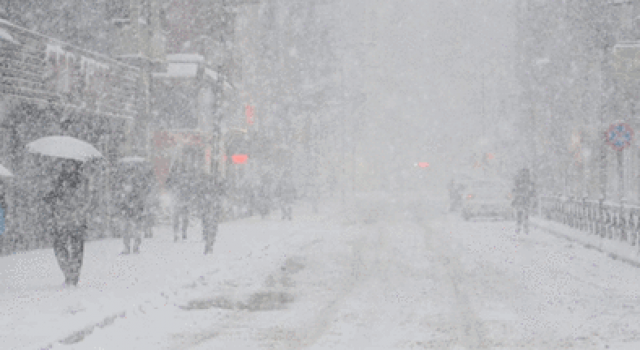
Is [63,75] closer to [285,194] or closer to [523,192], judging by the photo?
[523,192]

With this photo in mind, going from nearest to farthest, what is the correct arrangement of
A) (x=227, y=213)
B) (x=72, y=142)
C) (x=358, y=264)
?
(x=72, y=142) → (x=358, y=264) → (x=227, y=213)

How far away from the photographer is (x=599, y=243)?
1816 centimetres

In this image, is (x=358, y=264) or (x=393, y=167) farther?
(x=393, y=167)

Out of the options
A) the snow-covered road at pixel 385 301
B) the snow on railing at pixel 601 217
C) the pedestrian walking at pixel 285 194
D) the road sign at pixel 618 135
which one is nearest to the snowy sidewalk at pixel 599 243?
the snow on railing at pixel 601 217

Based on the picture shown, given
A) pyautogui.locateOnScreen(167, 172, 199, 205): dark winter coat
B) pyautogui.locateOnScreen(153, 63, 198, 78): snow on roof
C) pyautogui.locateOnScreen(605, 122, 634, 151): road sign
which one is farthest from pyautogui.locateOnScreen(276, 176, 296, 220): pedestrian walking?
pyautogui.locateOnScreen(605, 122, 634, 151): road sign

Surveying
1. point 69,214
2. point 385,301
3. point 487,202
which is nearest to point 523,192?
point 487,202

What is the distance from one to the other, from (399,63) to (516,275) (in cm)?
8186

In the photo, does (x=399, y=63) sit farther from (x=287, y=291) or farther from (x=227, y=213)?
(x=287, y=291)

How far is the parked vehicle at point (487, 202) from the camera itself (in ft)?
95.8

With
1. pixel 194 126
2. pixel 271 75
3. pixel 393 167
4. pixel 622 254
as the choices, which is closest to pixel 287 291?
pixel 622 254

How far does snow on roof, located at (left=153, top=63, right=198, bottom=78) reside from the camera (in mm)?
27484

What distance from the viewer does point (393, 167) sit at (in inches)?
3664

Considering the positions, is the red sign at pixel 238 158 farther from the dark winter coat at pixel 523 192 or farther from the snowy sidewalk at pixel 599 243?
the dark winter coat at pixel 523 192

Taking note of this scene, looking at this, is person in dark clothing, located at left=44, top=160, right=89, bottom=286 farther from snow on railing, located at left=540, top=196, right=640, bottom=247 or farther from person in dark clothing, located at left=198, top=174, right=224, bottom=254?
snow on railing, located at left=540, top=196, right=640, bottom=247
